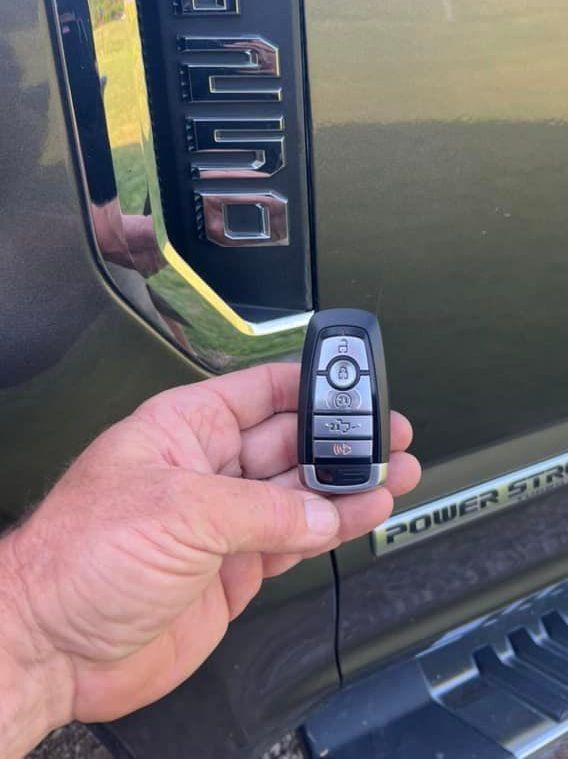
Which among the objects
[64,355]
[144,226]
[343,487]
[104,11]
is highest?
[104,11]

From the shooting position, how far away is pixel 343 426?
42.7 inches

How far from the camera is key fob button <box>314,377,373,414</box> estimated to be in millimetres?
1075

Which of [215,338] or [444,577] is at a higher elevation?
[215,338]

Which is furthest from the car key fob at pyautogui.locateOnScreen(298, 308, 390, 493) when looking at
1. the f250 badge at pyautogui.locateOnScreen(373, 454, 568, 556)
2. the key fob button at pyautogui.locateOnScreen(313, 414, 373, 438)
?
the f250 badge at pyautogui.locateOnScreen(373, 454, 568, 556)

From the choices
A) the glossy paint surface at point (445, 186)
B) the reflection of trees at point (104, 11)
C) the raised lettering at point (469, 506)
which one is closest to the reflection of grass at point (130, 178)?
the reflection of trees at point (104, 11)

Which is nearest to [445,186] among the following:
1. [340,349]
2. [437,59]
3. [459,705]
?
[437,59]

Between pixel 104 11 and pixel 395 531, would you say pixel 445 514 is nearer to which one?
pixel 395 531

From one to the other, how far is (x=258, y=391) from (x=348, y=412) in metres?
0.12

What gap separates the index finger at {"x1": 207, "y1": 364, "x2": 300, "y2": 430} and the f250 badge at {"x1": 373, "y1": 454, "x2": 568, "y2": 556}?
0.93 feet

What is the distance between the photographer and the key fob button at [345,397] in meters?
1.08

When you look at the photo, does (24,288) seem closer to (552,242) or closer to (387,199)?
(387,199)

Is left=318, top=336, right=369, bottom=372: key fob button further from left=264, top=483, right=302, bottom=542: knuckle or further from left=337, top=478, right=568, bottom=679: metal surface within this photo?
left=337, top=478, right=568, bottom=679: metal surface

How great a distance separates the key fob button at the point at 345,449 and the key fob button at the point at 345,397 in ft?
0.13

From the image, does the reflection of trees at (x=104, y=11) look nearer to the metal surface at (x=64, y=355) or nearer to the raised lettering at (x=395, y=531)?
the metal surface at (x=64, y=355)
